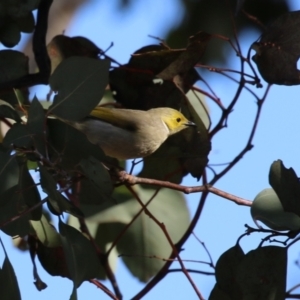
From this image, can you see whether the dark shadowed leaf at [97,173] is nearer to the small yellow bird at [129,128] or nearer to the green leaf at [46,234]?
the green leaf at [46,234]

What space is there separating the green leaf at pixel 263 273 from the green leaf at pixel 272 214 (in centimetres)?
9

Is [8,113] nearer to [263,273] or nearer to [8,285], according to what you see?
[8,285]

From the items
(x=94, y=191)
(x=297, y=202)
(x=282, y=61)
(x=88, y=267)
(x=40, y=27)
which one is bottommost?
(x=88, y=267)

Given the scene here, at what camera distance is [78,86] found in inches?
96.5

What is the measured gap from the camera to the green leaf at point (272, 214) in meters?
2.46

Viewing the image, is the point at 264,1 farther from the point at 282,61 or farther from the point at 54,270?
the point at 54,270

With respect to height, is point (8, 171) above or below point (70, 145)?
below

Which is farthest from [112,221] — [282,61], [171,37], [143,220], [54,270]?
[171,37]

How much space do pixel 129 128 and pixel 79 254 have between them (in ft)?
4.72

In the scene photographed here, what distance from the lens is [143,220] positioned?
155 inches

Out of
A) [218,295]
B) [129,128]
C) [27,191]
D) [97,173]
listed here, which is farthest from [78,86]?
[129,128]

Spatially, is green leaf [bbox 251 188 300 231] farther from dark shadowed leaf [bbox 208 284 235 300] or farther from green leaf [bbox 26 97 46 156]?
green leaf [bbox 26 97 46 156]

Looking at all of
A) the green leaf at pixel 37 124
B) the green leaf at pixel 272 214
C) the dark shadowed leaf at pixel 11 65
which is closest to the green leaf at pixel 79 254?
the green leaf at pixel 37 124

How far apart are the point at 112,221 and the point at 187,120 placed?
67cm
